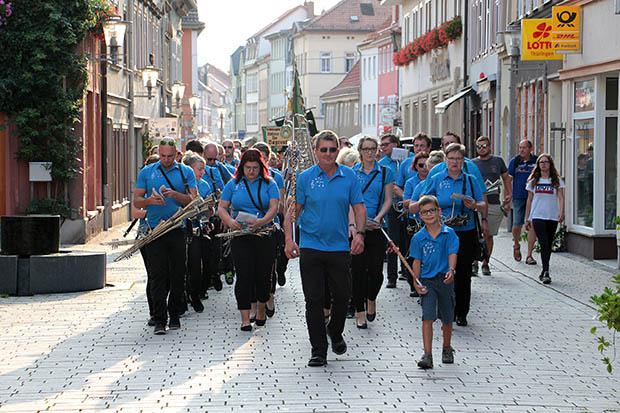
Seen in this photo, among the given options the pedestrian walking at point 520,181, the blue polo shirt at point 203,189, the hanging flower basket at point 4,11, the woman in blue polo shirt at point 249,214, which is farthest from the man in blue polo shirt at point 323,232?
the hanging flower basket at point 4,11

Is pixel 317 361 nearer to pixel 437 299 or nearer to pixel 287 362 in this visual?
pixel 287 362

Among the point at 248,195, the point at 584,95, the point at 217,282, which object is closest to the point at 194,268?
the point at 248,195

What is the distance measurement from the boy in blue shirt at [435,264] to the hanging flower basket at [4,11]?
1330 centimetres

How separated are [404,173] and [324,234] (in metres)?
5.79

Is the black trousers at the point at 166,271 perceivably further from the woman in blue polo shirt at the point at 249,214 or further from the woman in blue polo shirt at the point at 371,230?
the woman in blue polo shirt at the point at 371,230

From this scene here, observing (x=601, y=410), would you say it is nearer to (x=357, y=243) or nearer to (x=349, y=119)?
(x=357, y=243)

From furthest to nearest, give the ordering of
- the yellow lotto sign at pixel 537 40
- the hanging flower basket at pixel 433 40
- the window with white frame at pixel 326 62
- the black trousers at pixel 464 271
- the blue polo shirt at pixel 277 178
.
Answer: the window with white frame at pixel 326 62 → the hanging flower basket at pixel 433 40 → the yellow lotto sign at pixel 537 40 → the blue polo shirt at pixel 277 178 → the black trousers at pixel 464 271

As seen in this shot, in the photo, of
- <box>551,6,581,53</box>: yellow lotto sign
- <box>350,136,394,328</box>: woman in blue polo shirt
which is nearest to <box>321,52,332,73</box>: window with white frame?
<box>551,6,581,53</box>: yellow lotto sign

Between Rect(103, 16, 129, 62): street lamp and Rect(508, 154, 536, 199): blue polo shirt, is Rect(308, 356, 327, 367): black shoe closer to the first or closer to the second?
Rect(508, 154, 536, 199): blue polo shirt

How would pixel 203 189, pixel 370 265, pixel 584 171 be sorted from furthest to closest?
pixel 584 171 → pixel 203 189 → pixel 370 265

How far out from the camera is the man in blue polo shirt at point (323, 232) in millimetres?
11008

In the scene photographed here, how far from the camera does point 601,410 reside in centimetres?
912

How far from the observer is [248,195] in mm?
13109

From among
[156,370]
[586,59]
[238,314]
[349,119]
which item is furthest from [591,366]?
[349,119]
